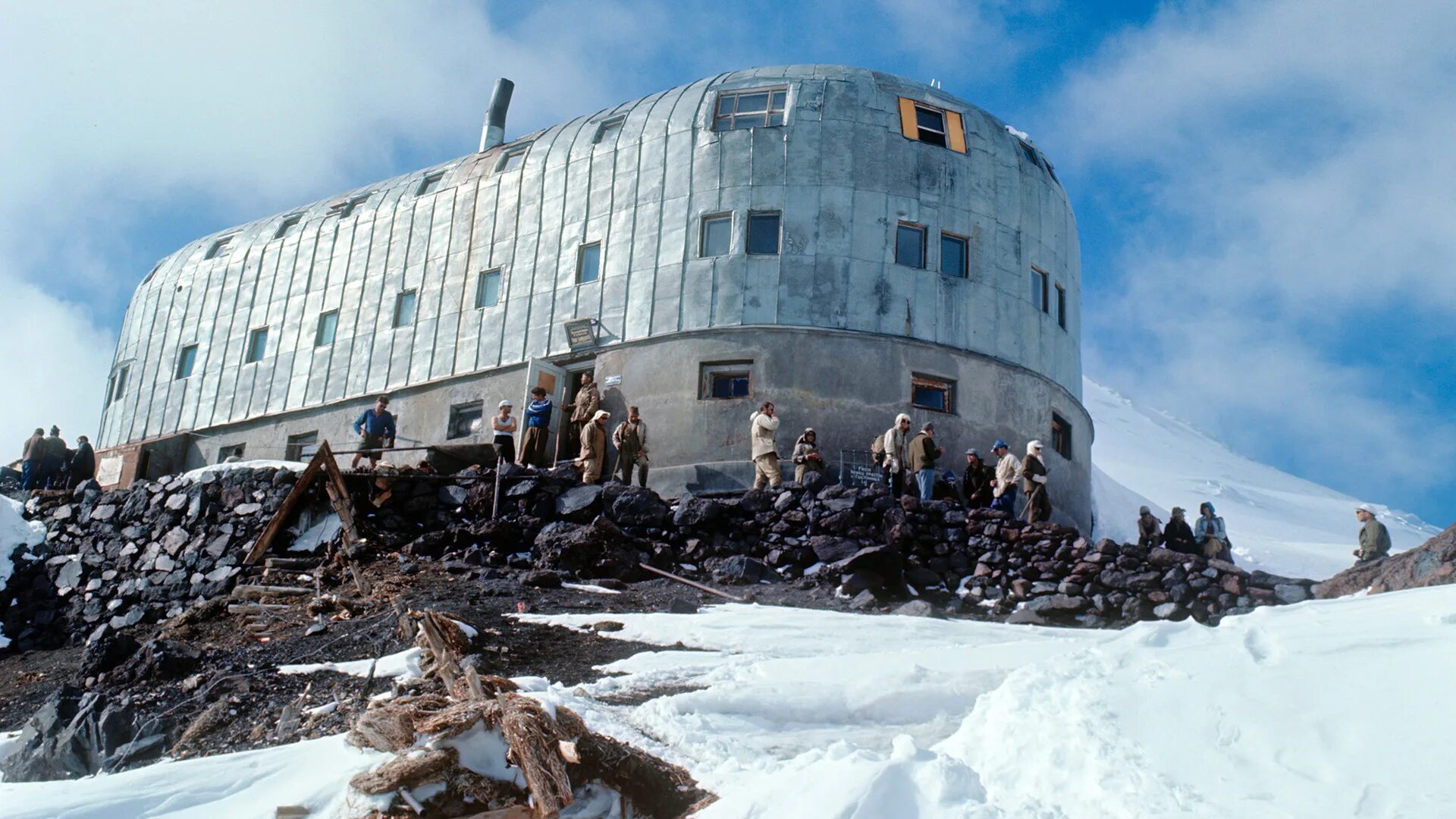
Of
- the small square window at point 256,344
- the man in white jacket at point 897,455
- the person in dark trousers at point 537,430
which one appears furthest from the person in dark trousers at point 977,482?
the small square window at point 256,344

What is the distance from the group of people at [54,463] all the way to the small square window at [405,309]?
7427 mm

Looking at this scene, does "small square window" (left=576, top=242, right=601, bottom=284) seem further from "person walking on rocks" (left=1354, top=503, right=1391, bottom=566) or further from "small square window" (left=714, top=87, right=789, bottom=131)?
"person walking on rocks" (left=1354, top=503, right=1391, bottom=566)

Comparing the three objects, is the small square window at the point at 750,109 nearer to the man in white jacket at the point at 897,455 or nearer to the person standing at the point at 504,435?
the person standing at the point at 504,435

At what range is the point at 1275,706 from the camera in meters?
7.80

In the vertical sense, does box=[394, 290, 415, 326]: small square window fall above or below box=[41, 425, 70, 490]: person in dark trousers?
above

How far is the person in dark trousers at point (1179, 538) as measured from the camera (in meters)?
19.0

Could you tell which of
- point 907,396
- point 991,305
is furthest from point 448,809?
point 991,305

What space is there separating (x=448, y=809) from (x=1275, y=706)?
17.8 feet

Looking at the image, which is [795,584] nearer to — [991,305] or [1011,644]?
[1011,644]

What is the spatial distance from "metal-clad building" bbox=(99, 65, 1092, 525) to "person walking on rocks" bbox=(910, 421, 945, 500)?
2.11 m

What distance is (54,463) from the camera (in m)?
27.8

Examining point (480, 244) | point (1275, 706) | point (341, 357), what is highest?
point (480, 244)

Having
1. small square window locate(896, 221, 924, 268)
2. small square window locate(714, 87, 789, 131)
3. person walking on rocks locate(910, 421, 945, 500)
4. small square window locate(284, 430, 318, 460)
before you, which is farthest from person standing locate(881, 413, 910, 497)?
small square window locate(284, 430, 318, 460)

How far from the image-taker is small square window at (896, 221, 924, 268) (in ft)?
79.4
